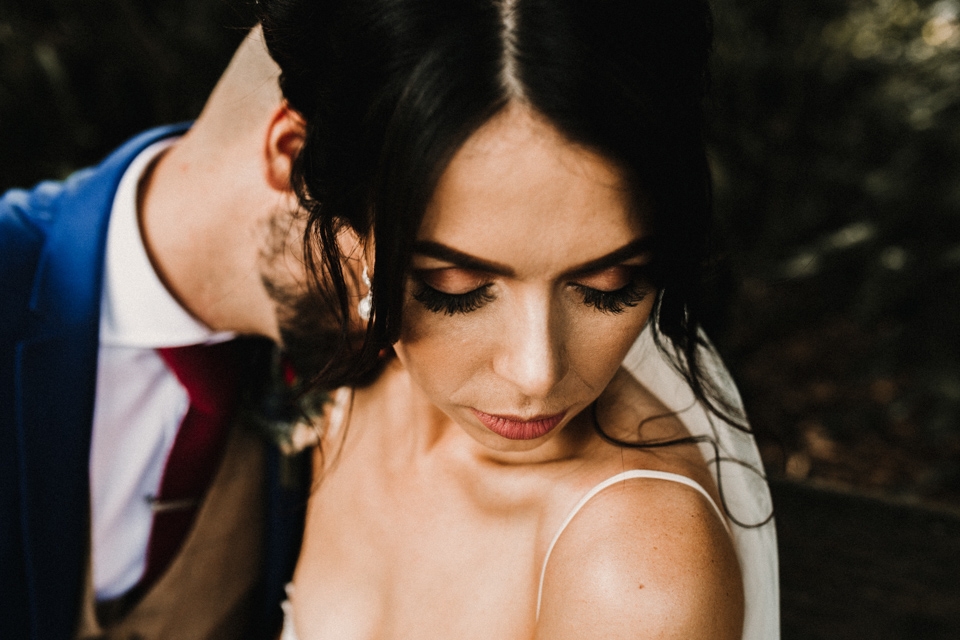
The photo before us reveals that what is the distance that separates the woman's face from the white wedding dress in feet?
0.82

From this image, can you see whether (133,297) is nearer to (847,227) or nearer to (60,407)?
(60,407)

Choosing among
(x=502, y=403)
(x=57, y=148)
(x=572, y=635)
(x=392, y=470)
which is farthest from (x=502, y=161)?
(x=57, y=148)

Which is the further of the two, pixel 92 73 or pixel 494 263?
pixel 92 73

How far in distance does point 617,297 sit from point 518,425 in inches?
10.7

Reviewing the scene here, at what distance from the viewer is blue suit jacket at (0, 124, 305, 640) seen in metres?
1.69

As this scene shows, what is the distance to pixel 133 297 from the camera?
1.84 m

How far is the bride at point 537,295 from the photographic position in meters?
0.85

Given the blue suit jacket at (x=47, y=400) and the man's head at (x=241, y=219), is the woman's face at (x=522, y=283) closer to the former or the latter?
the man's head at (x=241, y=219)

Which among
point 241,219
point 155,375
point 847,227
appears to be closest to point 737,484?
point 241,219

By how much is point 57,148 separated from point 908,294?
373 cm

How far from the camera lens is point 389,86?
2.94 feet

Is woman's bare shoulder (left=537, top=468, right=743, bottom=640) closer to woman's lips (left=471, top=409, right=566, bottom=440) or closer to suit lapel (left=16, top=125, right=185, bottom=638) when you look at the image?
woman's lips (left=471, top=409, right=566, bottom=440)

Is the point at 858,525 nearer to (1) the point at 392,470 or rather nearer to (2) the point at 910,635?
(2) the point at 910,635

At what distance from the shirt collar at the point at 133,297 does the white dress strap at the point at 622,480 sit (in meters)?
1.15
